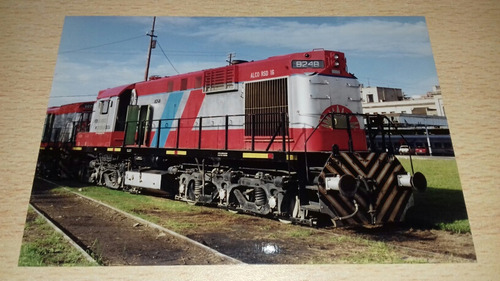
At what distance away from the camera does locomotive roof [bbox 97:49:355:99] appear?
4227mm

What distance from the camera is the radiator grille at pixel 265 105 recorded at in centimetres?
430

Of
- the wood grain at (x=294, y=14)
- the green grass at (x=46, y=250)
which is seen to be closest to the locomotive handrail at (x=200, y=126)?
the wood grain at (x=294, y=14)

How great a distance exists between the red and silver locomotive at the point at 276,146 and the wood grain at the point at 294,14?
801 millimetres

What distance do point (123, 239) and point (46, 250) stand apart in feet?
2.97

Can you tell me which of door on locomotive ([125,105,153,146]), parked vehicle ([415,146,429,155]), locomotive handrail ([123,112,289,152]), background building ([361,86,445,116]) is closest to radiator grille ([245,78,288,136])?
locomotive handrail ([123,112,289,152])

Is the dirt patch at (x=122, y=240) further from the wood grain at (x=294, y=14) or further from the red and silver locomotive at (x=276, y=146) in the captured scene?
the red and silver locomotive at (x=276, y=146)

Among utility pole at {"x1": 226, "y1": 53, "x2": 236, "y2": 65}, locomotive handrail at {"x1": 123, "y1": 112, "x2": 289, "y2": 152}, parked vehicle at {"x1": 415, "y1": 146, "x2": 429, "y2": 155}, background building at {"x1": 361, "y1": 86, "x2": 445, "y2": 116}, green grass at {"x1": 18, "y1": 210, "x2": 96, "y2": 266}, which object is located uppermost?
utility pole at {"x1": 226, "y1": 53, "x2": 236, "y2": 65}

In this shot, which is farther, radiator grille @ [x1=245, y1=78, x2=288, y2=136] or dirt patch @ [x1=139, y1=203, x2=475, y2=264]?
radiator grille @ [x1=245, y1=78, x2=288, y2=136]

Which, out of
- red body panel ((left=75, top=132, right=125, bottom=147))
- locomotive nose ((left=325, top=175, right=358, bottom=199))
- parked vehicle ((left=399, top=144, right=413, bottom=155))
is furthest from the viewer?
red body panel ((left=75, top=132, right=125, bottom=147))

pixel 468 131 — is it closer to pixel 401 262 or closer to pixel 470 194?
pixel 470 194

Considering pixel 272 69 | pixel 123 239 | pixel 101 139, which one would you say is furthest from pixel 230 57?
pixel 101 139

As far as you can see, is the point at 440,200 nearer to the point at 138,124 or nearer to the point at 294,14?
the point at 294,14

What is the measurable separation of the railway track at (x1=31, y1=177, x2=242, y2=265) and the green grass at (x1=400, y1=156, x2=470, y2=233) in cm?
285

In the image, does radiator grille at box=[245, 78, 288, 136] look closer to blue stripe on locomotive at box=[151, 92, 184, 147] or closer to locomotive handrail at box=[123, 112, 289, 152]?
locomotive handrail at box=[123, 112, 289, 152]
